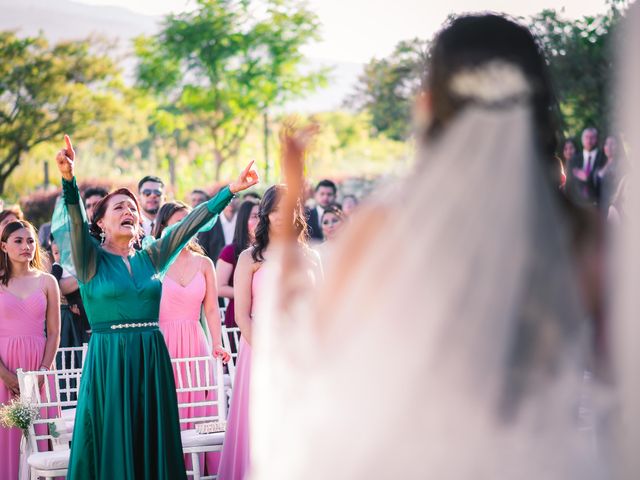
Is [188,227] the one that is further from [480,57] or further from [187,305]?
[480,57]

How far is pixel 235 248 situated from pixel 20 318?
5.64ft

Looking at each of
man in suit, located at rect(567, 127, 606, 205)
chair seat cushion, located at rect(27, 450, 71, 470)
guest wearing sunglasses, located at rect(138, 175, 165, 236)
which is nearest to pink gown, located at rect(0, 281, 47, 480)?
chair seat cushion, located at rect(27, 450, 71, 470)

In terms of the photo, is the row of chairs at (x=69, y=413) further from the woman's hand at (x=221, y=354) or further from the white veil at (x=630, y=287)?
the white veil at (x=630, y=287)

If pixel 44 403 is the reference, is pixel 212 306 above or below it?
above

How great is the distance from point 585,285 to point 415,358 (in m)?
0.44

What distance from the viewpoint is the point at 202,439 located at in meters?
5.56

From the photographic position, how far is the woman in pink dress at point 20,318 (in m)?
6.09

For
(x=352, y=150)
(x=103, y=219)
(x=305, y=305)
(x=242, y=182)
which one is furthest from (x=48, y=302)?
(x=352, y=150)

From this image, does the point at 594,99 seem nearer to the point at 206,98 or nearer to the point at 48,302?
the point at 206,98

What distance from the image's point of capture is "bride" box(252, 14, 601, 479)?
84.2 inches

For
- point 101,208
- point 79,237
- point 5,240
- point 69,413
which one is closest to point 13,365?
point 69,413

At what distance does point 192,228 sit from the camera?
5172 mm

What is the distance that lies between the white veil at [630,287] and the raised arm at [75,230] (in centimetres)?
304

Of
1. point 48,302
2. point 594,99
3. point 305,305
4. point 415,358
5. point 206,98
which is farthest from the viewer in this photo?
point 206,98
